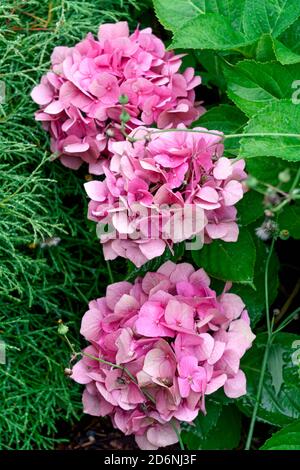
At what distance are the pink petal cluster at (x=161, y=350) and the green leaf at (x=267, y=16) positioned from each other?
41 centimetres

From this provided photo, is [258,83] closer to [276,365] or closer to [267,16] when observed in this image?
[267,16]

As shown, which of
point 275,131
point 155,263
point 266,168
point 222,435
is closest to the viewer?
point 275,131

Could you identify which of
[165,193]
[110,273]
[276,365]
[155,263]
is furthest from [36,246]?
[276,365]

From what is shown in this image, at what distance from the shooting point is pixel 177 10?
1.39 metres

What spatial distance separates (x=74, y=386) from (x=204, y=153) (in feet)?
1.87

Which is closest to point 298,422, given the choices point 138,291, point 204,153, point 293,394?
point 293,394

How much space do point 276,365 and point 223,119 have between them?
1.45ft

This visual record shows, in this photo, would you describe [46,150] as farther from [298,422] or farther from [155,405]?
[298,422]

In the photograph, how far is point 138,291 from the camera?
4.32 feet

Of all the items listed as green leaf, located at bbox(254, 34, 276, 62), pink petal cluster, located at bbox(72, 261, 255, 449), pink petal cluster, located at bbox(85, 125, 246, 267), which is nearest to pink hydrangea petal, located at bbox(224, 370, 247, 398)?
pink petal cluster, located at bbox(72, 261, 255, 449)

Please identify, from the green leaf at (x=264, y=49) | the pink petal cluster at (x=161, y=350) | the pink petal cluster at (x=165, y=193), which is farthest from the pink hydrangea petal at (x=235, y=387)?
the green leaf at (x=264, y=49)

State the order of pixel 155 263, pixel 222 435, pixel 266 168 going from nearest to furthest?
pixel 266 168, pixel 155 263, pixel 222 435

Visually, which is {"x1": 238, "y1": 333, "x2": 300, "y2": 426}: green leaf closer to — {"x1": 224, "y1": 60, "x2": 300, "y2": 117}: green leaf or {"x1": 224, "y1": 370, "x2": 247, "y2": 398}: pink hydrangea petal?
{"x1": 224, "y1": 370, "x2": 247, "y2": 398}: pink hydrangea petal

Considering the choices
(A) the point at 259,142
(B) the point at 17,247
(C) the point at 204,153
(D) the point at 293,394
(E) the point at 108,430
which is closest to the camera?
(A) the point at 259,142
